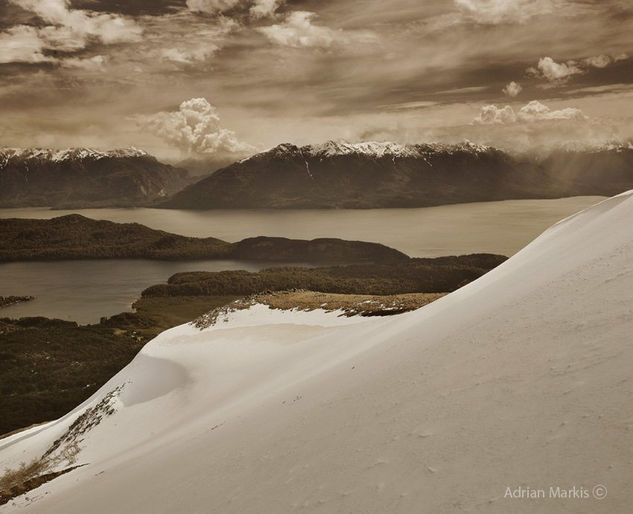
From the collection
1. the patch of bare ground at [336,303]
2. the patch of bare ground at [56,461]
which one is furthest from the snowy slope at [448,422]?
the patch of bare ground at [336,303]

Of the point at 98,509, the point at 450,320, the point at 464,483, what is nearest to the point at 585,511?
the point at 464,483

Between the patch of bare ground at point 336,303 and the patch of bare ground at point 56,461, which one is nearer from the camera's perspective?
the patch of bare ground at point 56,461

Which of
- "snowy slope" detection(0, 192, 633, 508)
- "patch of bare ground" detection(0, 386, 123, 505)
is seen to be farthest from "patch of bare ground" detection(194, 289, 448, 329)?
"snowy slope" detection(0, 192, 633, 508)

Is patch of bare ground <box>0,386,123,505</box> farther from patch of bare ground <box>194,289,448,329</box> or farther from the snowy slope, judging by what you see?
patch of bare ground <box>194,289,448,329</box>

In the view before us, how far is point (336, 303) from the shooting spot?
3878 centimetres

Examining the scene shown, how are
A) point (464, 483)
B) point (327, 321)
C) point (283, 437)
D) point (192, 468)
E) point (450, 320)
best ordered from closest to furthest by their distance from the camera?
point (464, 483) → point (283, 437) → point (192, 468) → point (450, 320) → point (327, 321)

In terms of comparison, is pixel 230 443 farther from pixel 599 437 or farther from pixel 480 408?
pixel 599 437

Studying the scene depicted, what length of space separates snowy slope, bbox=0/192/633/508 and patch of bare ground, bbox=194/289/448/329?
37.8ft

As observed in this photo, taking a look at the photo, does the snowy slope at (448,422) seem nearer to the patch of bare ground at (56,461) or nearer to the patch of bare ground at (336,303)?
the patch of bare ground at (56,461)

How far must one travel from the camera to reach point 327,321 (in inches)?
1382

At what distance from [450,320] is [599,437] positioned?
9.47 metres

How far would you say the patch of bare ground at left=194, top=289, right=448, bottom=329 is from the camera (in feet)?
111

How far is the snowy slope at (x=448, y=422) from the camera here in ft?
23.9

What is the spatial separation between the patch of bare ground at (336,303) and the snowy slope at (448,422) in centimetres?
1153
